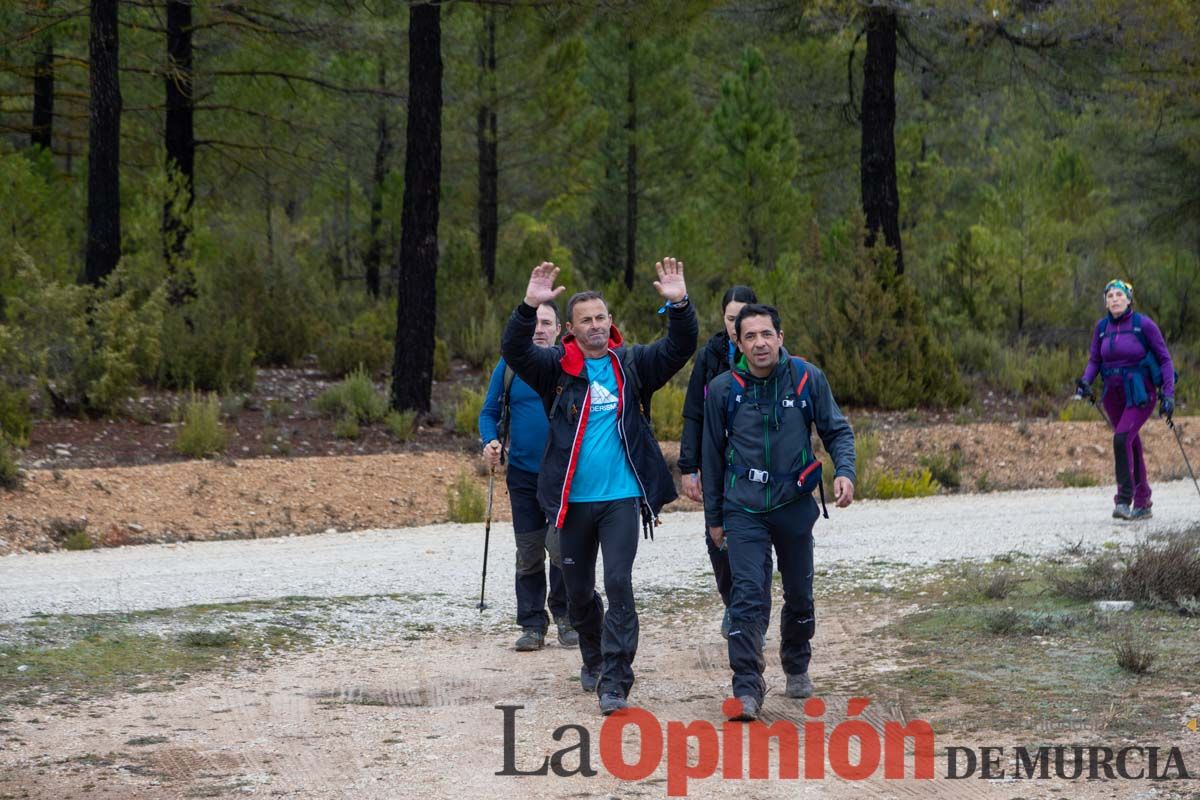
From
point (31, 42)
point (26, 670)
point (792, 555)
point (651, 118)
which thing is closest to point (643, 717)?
point (792, 555)

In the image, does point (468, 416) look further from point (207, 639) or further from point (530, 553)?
point (530, 553)

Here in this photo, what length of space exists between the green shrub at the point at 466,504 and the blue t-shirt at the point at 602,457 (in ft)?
24.2

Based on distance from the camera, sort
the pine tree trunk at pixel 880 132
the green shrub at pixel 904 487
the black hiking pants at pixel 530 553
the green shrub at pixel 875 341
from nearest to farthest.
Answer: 1. the black hiking pants at pixel 530 553
2. the green shrub at pixel 904 487
3. the green shrub at pixel 875 341
4. the pine tree trunk at pixel 880 132

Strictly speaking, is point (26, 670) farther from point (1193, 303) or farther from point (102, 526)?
point (1193, 303)

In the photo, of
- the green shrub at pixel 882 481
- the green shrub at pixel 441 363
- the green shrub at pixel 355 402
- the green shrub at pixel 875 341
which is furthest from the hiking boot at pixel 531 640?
the green shrub at pixel 441 363

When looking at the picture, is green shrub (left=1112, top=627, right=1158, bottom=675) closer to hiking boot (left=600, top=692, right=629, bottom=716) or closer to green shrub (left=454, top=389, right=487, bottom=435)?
hiking boot (left=600, top=692, right=629, bottom=716)

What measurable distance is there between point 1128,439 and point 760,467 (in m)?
6.77

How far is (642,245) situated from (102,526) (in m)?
20.4

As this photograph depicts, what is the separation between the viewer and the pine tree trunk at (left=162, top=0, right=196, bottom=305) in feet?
68.2

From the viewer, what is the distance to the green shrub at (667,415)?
57.9 feet

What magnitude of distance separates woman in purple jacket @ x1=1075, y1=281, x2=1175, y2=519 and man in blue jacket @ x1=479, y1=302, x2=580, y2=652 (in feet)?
18.4

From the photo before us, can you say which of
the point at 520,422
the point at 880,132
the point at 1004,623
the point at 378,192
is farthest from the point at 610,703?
the point at 378,192

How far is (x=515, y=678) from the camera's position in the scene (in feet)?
25.4

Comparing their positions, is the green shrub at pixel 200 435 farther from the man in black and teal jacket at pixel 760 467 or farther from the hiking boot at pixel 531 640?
the man in black and teal jacket at pixel 760 467
